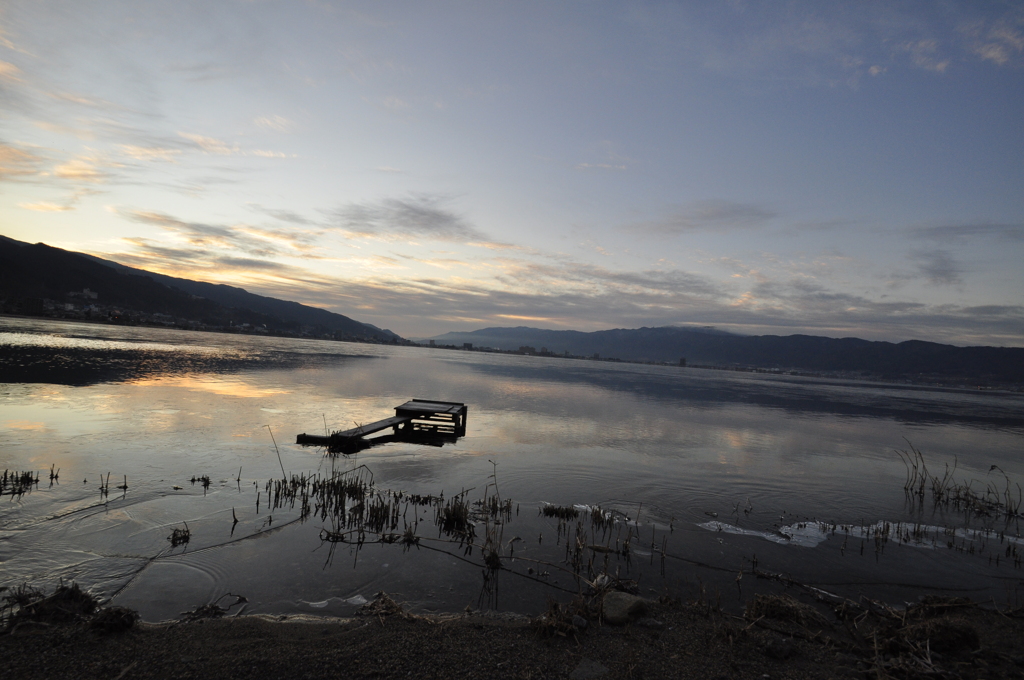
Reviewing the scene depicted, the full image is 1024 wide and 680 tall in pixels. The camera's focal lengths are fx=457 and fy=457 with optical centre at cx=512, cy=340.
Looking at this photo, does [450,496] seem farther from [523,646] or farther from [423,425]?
[423,425]

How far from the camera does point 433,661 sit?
533 centimetres

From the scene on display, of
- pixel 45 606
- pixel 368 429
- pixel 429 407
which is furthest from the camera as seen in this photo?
pixel 429 407

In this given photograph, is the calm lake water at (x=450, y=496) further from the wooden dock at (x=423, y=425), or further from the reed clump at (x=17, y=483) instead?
the wooden dock at (x=423, y=425)

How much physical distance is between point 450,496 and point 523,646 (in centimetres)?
727

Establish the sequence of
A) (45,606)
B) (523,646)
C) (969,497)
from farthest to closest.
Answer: (969,497) → (523,646) → (45,606)

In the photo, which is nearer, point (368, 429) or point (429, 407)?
point (368, 429)

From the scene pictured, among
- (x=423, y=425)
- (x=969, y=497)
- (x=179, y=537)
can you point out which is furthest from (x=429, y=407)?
(x=969, y=497)

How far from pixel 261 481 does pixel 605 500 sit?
32.0 feet

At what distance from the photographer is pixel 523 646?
589cm

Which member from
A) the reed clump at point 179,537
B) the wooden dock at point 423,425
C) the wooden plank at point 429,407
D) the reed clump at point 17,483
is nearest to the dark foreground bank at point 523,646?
the reed clump at point 179,537

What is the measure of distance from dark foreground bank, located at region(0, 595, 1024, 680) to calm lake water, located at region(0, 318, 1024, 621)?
2.43 ft

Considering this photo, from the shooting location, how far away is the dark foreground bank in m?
4.98

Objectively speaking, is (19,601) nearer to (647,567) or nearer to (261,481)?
(261,481)

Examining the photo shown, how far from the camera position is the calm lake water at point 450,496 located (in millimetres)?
7500
